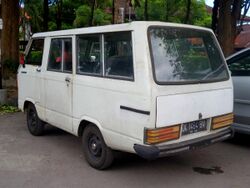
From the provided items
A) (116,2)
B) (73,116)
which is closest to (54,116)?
(73,116)

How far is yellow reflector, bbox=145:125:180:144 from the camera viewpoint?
14.4 feet

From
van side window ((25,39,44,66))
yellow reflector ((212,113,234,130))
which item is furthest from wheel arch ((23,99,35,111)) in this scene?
yellow reflector ((212,113,234,130))

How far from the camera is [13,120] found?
338 inches

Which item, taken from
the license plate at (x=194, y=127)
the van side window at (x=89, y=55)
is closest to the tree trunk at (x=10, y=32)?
the van side window at (x=89, y=55)

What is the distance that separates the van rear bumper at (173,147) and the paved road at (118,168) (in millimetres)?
510

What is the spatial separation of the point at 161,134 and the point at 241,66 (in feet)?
8.77

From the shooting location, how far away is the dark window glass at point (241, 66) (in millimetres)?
6302

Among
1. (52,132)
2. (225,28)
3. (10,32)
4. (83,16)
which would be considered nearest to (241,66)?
(52,132)

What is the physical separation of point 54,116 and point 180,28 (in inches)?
97.3

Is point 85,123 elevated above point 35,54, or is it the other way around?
point 35,54

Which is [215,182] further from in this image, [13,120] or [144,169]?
[13,120]

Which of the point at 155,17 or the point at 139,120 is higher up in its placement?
the point at 155,17

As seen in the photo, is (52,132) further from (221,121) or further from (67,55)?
(221,121)

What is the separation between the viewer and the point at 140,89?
14.5 ft
